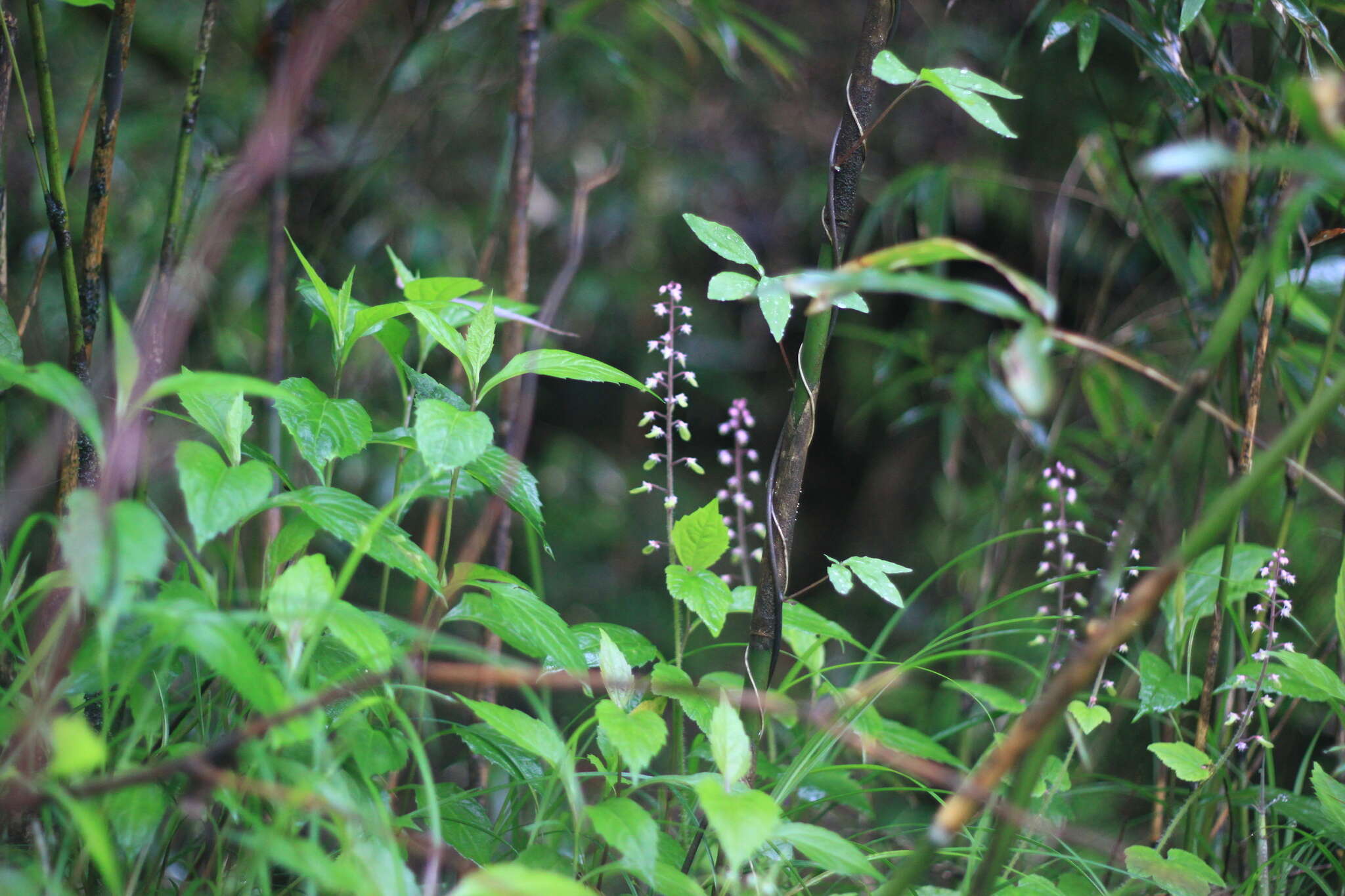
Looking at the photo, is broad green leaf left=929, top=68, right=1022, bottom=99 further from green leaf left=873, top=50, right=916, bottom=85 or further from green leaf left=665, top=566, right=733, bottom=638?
green leaf left=665, top=566, right=733, bottom=638

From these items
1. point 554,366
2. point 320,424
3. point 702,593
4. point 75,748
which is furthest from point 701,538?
point 75,748

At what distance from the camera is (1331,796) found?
0.57 m

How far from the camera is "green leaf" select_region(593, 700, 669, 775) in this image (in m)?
0.45

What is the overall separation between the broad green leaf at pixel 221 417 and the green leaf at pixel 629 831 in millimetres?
299

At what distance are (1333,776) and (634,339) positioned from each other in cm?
128

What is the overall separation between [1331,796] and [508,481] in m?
0.58

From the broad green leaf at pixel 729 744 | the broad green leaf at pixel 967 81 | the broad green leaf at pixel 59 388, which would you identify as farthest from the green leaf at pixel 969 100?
the broad green leaf at pixel 59 388

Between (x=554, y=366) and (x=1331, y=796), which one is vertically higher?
(x=554, y=366)

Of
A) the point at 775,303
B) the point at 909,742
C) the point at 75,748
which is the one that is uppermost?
the point at 775,303

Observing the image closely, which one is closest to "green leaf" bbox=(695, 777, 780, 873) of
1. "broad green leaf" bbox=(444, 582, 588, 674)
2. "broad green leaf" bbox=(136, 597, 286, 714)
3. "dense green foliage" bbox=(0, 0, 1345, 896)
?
"dense green foliage" bbox=(0, 0, 1345, 896)

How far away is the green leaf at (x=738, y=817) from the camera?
394mm

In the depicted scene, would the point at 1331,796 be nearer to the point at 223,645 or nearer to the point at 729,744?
the point at 729,744

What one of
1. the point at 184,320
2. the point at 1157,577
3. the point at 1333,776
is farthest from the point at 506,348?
the point at 1333,776

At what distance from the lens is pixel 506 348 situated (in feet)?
2.82
